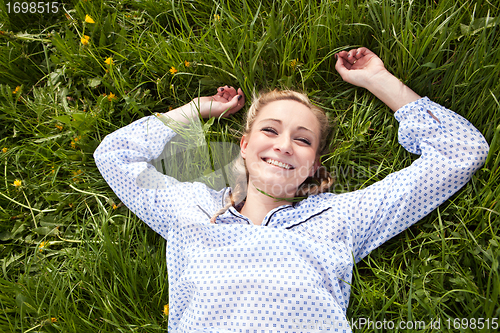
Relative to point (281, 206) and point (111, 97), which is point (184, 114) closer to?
point (111, 97)

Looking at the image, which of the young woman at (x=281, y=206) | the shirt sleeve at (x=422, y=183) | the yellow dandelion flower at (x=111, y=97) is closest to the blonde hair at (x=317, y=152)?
the young woman at (x=281, y=206)

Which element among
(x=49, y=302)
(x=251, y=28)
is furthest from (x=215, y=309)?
(x=251, y=28)

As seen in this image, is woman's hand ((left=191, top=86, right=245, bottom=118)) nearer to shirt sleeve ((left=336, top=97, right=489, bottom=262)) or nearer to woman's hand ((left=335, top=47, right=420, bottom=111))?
woman's hand ((left=335, top=47, right=420, bottom=111))

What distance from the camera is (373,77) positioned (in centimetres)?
242

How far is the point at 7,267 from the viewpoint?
2568 mm

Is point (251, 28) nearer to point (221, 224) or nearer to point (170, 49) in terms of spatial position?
point (170, 49)

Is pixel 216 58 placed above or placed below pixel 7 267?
above

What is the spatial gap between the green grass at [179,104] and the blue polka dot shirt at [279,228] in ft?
0.68

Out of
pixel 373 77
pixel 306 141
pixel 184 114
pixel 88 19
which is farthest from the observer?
pixel 88 19

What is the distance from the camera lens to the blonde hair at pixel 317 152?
2410mm

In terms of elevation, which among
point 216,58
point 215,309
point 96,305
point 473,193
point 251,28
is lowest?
point 96,305

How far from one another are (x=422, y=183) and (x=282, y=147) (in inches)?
35.0

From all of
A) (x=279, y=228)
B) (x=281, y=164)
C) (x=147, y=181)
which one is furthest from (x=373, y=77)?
(x=147, y=181)

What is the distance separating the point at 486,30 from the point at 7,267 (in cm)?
388
